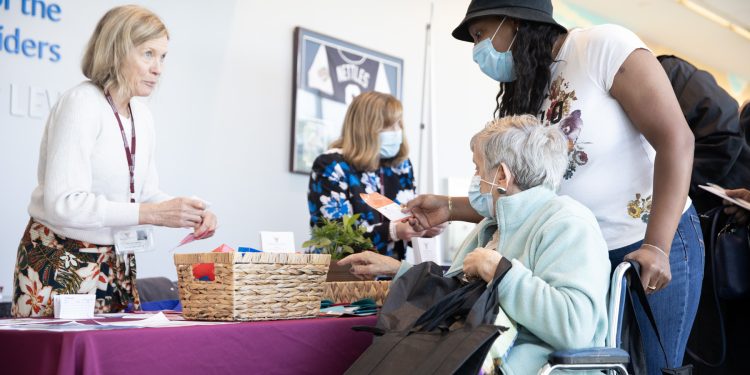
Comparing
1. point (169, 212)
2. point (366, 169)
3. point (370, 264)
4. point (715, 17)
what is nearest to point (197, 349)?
point (169, 212)

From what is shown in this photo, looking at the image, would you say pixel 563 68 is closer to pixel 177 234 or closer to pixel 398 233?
pixel 398 233

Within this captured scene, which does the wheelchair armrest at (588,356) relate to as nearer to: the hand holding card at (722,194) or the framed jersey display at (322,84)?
the hand holding card at (722,194)

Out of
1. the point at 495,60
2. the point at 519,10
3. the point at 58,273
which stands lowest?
the point at 58,273

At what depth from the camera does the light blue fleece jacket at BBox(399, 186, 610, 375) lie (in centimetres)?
173

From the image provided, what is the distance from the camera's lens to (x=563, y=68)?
221 cm

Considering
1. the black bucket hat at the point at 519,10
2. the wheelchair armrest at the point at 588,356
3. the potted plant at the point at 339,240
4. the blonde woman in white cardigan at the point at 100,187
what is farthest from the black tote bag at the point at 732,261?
the blonde woman in white cardigan at the point at 100,187

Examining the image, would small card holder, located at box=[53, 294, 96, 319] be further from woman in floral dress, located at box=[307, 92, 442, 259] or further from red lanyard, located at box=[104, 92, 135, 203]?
woman in floral dress, located at box=[307, 92, 442, 259]

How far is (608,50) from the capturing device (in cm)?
207

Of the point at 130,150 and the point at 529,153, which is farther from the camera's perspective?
the point at 130,150

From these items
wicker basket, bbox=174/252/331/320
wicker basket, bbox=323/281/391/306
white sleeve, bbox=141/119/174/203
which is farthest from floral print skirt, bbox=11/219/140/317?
wicker basket, bbox=323/281/391/306

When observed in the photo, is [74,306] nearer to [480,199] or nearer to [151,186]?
[151,186]

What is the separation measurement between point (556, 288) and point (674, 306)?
0.41 m

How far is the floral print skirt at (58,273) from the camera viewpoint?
227 centimetres

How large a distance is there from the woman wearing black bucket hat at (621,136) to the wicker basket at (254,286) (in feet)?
2.27
